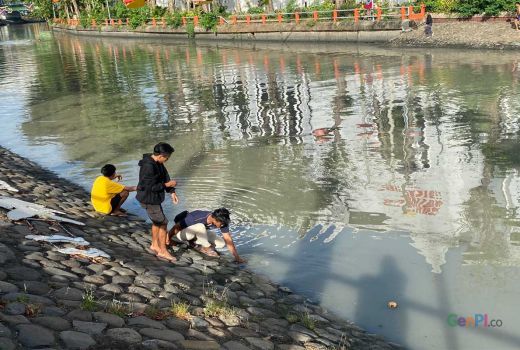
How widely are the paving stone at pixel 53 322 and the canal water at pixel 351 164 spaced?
3356 millimetres

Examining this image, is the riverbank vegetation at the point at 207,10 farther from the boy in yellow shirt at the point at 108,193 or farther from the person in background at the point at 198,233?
the person in background at the point at 198,233

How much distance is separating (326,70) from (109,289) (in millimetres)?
23775

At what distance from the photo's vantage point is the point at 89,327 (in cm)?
512

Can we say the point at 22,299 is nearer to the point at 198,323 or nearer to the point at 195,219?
the point at 198,323

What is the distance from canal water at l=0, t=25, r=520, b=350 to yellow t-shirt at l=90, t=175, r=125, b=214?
3.70 feet

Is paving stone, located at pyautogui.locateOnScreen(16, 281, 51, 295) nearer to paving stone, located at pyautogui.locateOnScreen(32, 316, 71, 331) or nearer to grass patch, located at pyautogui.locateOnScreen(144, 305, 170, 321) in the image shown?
paving stone, located at pyautogui.locateOnScreen(32, 316, 71, 331)

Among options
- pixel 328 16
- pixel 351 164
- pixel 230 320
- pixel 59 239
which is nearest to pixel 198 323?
pixel 230 320

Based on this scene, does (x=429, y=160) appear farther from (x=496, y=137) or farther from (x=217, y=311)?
(x=217, y=311)

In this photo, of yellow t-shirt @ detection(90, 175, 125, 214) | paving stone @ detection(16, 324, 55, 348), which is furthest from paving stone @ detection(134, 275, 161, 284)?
yellow t-shirt @ detection(90, 175, 125, 214)

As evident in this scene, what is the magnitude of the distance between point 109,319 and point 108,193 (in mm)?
4746

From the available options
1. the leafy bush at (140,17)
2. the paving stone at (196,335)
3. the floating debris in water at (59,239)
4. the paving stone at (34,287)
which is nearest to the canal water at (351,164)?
the paving stone at (196,335)

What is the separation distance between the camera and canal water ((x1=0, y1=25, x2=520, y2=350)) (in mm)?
7605

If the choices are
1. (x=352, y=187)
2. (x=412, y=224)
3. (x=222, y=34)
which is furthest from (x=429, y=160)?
(x=222, y=34)

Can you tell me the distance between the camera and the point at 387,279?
26.0 ft
